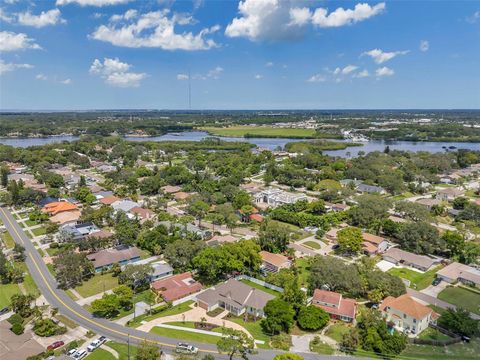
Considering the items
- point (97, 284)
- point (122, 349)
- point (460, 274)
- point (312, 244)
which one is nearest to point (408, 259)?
point (460, 274)

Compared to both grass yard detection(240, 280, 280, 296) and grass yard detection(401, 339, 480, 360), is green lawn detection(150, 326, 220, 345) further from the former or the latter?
grass yard detection(401, 339, 480, 360)

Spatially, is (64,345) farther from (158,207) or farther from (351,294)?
(158,207)

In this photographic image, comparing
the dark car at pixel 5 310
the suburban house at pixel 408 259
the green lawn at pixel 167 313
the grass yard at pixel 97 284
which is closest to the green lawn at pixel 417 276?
the suburban house at pixel 408 259

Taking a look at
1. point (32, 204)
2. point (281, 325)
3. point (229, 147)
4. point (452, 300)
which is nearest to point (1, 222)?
point (32, 204)

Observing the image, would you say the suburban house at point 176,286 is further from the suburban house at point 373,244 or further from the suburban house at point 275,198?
the suburban house at point 275,198

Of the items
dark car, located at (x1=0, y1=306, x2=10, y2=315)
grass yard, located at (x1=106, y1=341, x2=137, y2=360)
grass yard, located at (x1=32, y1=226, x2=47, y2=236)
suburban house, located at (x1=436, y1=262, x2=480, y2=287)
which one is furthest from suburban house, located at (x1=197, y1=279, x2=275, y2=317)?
grass yard, located at (x1=32, y1=226, x2=47, y2=236)

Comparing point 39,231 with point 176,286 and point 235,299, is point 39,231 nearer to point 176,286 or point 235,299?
point 176,286
